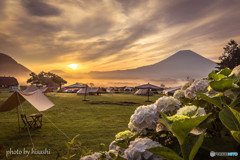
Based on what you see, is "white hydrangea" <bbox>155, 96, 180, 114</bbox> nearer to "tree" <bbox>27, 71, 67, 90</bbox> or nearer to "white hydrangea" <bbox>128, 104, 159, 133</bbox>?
"white hydrangea" <bbox>128, 104, 159, 133</bbox>

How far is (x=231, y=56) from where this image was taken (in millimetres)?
34000

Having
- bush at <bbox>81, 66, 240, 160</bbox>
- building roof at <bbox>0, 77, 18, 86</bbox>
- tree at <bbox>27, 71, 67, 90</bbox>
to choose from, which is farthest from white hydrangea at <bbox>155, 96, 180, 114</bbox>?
building roof at <bbox>0, 77, 18, 86</bbox>

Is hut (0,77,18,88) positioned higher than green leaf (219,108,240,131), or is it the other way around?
hut (0,77,18,88)

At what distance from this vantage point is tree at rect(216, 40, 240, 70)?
32438 mm

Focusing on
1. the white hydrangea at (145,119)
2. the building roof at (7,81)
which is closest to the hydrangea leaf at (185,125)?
the white hydrangea at (145,119)

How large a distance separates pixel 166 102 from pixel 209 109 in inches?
11.4

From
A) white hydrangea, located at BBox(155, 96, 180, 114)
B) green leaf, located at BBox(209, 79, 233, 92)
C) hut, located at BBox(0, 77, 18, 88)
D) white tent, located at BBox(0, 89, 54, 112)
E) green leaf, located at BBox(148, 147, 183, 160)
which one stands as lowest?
white tent, located at BBox(0, 89, 54, 112)

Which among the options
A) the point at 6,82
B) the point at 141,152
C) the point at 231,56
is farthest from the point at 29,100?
the point at 6,82

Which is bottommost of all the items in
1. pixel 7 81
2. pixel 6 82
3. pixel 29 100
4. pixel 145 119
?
pixel 29 100

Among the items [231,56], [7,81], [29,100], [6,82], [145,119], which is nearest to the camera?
[145,119]

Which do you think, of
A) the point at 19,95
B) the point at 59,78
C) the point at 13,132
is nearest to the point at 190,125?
the point at 19,95

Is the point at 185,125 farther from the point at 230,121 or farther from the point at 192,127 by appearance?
the point at 230,121

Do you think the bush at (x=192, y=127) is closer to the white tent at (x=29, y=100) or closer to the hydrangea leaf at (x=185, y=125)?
→ the hydrangea leaf at (x=185, y=125)

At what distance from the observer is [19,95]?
314 inches
